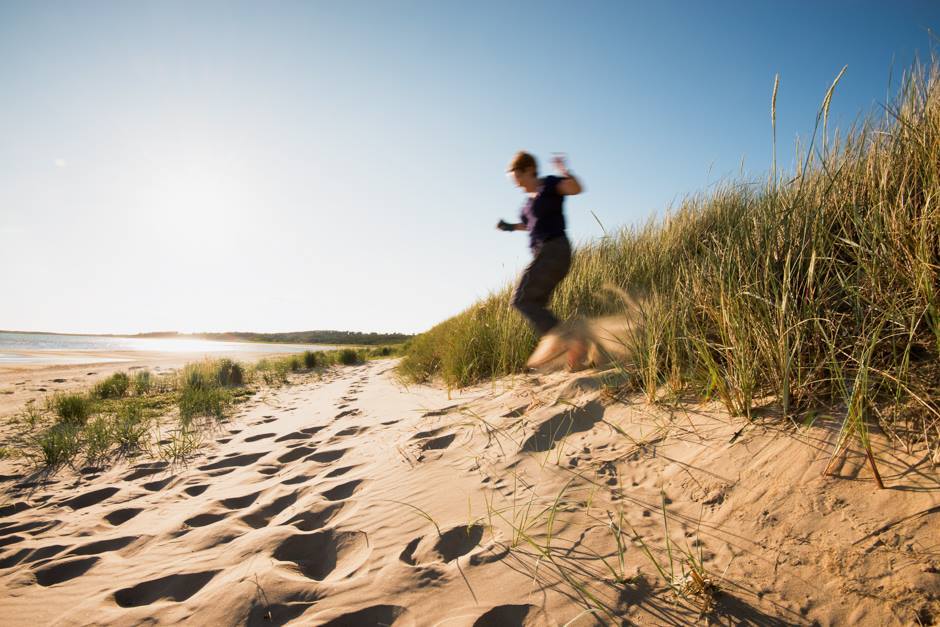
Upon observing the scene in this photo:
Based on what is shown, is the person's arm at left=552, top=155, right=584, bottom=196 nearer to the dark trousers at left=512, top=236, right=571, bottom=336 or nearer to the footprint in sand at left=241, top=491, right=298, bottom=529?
the dark trousers at left=512, top=236, right=571, bottom=336

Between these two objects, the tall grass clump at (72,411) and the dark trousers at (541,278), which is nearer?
the dark trousers at (541,278)

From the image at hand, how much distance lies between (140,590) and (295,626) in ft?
2.64

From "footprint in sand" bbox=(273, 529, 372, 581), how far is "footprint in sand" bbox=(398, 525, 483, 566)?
0.58ft

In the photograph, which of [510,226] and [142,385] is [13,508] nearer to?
[510,226]

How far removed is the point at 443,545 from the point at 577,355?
2.08 meters

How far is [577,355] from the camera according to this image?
3.22 meters

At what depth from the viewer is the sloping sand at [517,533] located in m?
1.02

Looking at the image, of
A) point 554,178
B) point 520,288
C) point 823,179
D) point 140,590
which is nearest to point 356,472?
point 140,590

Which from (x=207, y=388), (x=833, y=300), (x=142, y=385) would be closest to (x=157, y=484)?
(x=833, y=300)

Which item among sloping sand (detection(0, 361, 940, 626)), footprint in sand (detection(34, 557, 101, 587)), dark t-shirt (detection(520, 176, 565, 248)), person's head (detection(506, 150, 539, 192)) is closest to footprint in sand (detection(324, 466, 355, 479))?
sloping sand (detection(0, 361, 940, 626))

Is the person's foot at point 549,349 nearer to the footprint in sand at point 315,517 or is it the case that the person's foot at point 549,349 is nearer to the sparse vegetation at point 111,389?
the footprint in sand at point 315,517

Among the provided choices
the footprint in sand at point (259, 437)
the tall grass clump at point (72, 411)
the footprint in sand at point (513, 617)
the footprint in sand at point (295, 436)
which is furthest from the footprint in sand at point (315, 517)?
the tall grass clump at point (72, 411)

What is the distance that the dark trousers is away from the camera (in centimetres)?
354

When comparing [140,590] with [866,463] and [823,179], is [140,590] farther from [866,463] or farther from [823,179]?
[823,179]
